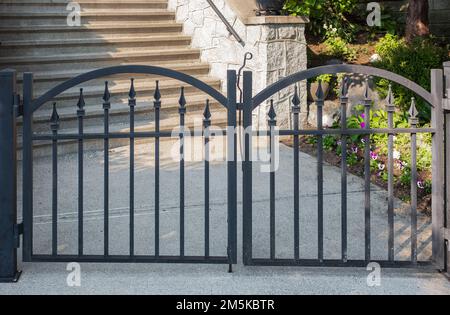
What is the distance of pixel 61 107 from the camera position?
7656 mm

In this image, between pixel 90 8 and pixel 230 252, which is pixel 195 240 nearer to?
pixel 230 252

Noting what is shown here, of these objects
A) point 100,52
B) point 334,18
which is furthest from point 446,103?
point 334,18

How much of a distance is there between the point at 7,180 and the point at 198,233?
152cm

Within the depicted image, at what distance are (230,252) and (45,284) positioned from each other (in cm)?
110

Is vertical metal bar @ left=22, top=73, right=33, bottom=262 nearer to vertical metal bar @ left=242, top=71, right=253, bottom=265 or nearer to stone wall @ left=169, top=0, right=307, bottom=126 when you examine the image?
vertical metal bar @ left=242, top=71, right=253, bottom=265

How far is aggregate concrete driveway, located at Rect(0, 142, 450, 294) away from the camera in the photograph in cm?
387

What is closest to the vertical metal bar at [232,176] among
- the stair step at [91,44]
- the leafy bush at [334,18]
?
the stair step at [91,44]

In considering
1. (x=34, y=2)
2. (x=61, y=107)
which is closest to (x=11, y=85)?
(x=61, y=107)

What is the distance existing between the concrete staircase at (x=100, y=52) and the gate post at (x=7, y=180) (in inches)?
130

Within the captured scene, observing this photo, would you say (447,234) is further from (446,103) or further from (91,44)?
(91,44)

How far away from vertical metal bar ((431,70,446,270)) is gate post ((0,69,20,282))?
2.52 m

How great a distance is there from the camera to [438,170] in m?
4.04

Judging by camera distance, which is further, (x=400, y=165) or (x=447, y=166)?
(x=400, y=165)

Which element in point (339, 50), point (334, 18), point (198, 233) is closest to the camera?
point (198, 233)
